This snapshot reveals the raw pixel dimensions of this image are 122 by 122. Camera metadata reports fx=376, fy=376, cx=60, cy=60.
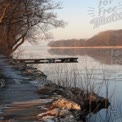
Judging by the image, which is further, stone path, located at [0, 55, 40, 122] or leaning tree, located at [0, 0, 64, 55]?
leaning tree, located at [0, 0, 64, 55]

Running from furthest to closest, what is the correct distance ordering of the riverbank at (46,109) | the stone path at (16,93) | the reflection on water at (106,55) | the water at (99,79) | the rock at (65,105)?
the reflection on water at (106,55)
the water at (99,79)
the stone path at (16,93)
the rock at (65,105)
the riverbank at (46,109)

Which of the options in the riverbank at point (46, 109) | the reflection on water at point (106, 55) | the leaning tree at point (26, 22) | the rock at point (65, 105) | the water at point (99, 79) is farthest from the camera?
the reflection on water at point (106, 55)

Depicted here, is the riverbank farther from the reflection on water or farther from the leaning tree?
the reflection on water

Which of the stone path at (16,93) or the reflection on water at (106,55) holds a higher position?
the stone path at (16,93)

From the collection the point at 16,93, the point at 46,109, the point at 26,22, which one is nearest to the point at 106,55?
the point at 26,22

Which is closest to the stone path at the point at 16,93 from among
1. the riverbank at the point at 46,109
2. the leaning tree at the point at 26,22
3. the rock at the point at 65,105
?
the riverbank at the point at 46,109

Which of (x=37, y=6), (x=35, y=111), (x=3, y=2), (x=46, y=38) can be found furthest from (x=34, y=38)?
(x=35, y=111)

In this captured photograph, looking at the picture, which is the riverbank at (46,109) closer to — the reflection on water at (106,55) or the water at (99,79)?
the water at (99,79)

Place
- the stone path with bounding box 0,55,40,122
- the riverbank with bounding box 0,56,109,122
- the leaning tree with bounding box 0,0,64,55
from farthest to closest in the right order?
the leaning tree with bounding box 0,0,64,55 → the stone path with bounding box 0,55,40,122 → the riverbank with bounding box 0,56,109,122

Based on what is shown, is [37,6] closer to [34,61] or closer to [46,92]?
[34,61]

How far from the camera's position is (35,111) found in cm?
858

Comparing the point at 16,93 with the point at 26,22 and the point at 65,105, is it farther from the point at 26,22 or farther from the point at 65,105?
the point at 26,22

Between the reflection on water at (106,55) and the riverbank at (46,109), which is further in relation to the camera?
the reflection on water at (106,55)

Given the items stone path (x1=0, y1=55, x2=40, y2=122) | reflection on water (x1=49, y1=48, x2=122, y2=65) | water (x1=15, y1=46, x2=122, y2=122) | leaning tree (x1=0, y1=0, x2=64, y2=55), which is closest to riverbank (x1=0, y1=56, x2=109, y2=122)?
stone path (x1=0, y1=55, x2=40, y2=122)
